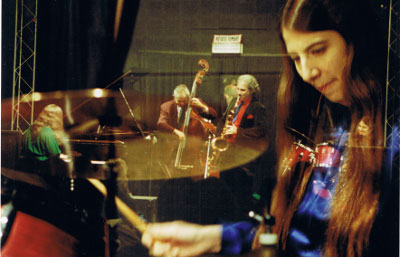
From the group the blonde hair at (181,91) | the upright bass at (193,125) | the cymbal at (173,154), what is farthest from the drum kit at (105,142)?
the blonde hair at (181,91)

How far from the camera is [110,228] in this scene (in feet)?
11.8

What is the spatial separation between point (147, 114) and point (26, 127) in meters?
1.14

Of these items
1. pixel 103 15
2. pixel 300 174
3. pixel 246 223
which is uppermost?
pixel 103 15

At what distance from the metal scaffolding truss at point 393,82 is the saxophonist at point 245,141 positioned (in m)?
1.13

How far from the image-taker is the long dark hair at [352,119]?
11.4 ft

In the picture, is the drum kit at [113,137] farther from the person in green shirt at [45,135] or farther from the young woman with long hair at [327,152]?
the young woman with long hair at [327,152]

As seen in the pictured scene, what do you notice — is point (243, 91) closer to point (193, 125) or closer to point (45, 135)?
point (193, 125)

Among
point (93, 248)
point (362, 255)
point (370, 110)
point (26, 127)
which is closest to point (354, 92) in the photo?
point (370, 110)

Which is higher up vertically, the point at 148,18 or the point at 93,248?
the point at 148,18

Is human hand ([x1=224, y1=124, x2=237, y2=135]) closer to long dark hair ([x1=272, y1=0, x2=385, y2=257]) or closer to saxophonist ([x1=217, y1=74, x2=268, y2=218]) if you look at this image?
saxophonist ([x1=217, y1=74, x2=268, y2=218])

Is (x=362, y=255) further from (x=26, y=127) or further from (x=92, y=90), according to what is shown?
(x=26, y=127)

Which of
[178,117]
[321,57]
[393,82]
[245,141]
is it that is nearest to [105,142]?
[178,117]

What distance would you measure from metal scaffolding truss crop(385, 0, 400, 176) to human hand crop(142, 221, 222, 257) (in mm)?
1758

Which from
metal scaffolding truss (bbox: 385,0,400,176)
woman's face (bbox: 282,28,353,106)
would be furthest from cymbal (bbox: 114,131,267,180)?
metal scaffolding truss (bbox: 385,0,400,176)
